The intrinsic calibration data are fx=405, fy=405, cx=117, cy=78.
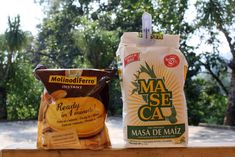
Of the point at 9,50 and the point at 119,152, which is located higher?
the point at 9,50

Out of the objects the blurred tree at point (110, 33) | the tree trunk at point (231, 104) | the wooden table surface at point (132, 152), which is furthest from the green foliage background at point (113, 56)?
the wooden table surface at point (132, 152)

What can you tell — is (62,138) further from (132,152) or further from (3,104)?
(3,104)

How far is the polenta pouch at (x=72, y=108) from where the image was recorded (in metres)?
0.92

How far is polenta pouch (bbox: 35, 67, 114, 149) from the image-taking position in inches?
36.2

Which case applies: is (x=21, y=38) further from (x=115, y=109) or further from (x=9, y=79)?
(x=115, y=109)

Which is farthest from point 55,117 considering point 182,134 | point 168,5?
point 168,5

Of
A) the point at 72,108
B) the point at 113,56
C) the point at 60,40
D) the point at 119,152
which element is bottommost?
the point at 119,152

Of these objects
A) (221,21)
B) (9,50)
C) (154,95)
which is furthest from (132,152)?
(9,50)

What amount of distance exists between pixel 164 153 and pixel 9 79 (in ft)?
23.2

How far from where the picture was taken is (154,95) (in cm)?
92

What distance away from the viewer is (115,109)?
7.81m

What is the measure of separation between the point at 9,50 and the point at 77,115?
22.6 ft

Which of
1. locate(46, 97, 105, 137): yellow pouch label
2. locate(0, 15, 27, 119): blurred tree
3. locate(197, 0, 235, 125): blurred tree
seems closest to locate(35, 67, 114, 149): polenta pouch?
locate(46, 97, 105, 137): yellow pouch label

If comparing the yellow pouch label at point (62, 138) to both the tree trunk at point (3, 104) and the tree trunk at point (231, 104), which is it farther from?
the tree trunk at point (3, 104)
